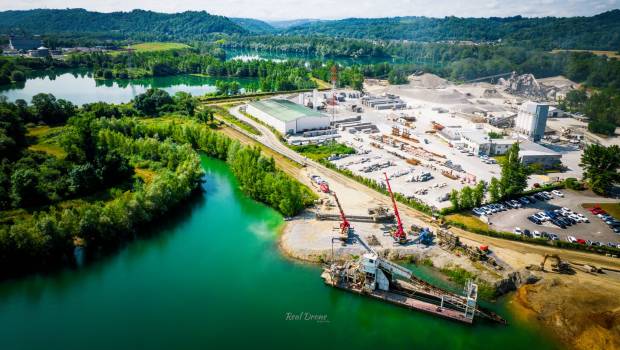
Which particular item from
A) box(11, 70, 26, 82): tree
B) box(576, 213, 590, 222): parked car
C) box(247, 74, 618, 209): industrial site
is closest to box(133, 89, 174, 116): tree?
box(247, 74, 618, 209): industrial site

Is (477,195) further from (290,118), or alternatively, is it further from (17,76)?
(17,76)

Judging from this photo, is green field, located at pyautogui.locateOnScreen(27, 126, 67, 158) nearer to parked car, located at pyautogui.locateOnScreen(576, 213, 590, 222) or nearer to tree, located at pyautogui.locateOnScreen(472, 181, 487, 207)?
tree, located at pyautogui.locateOnScreen(472, 181, 487, 207)

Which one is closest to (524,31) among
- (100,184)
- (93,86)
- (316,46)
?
(316,46)

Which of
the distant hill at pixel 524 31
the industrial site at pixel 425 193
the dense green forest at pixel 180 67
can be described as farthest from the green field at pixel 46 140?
the distant hill at pixel 524 31

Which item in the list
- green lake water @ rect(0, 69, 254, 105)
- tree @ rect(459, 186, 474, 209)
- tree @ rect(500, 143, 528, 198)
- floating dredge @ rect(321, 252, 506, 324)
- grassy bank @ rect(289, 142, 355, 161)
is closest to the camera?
floating dredge @ rect(321, 252, 506, 324)

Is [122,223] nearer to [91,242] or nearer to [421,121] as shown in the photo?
[91,242]

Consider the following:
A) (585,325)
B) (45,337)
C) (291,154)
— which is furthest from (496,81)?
(45,337)
